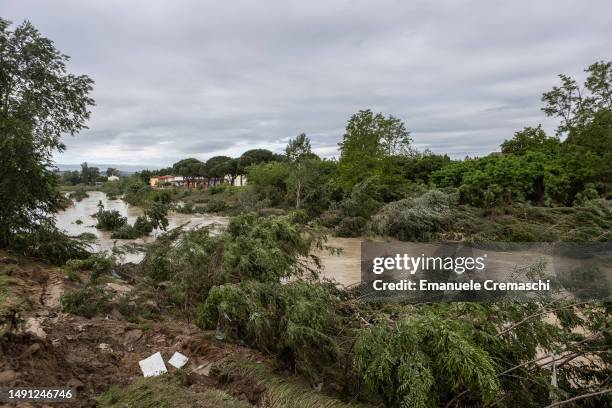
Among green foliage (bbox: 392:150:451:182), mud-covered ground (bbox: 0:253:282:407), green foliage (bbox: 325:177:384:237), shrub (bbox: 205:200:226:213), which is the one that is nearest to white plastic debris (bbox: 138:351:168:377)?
mud-covered ground (bbox: 0:253:282:407)

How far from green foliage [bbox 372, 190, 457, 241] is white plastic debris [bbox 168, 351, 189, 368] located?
10.3 meters

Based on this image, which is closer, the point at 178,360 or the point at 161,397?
→ the point at 161,397

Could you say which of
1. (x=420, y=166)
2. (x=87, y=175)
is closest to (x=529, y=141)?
(x=420, y=166)

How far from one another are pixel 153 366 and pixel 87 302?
2427mm

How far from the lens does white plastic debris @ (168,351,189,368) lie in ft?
12.8

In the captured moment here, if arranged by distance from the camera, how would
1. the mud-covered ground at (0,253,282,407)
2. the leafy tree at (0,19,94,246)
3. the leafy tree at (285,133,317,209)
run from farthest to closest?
the leafy tree at (285,133,317,209), the leafy tree at (0,19,94,246), the mud-covered ground at (0,253,282,407)

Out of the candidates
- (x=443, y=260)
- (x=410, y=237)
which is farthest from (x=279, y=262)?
(x=410, y=237)

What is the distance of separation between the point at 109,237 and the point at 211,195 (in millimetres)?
24858

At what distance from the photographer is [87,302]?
5488 mm

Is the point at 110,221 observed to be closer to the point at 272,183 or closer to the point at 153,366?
the point at 272,183

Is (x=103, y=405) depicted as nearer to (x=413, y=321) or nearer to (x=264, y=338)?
(x=264, y=338)

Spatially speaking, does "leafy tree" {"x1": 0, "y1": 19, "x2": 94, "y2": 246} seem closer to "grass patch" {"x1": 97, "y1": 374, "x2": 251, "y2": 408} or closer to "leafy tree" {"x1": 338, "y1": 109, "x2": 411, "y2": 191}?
"grass patch" {"x1": 97, "y1": 374, "x2": 251, "y2": 408}

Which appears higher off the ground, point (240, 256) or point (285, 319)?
point (240, 256)

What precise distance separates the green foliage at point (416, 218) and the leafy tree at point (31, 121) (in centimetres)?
1080
